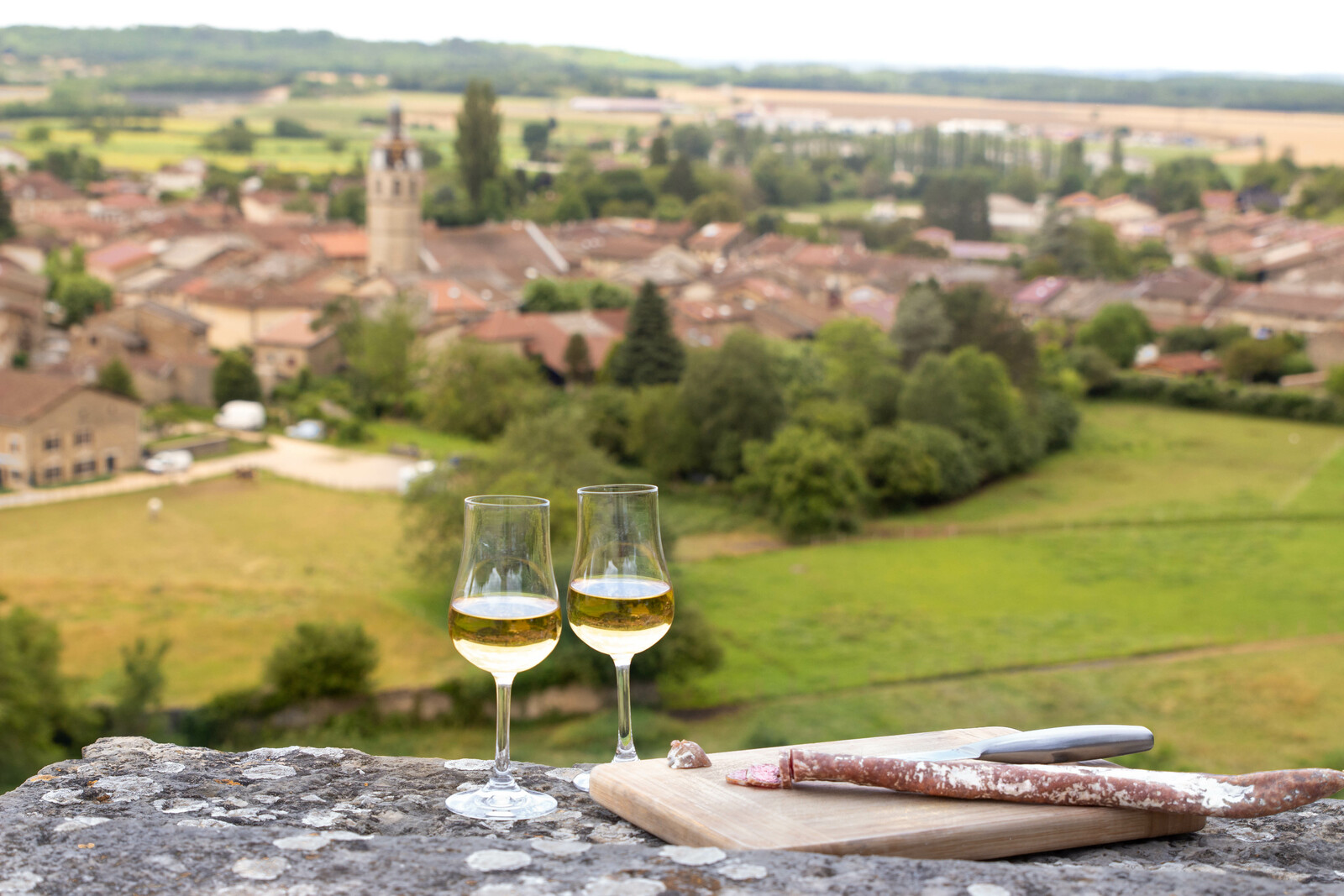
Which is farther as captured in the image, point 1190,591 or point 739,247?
point 739,247

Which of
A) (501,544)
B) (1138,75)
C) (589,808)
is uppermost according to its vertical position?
(1138,75)

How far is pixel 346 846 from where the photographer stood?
4.62 feet

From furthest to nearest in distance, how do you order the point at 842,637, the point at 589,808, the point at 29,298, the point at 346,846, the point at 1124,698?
the point at 29,298 → the point at 842,637 → the point at 1124,698 → the point at 589,808 → the point at 346,846

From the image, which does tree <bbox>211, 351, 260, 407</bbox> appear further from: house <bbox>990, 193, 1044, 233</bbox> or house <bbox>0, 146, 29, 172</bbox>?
house <bbox>990, 193, 1044, 233</bbox>

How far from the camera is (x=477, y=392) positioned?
34188 mm

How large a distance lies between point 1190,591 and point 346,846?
24.5 m

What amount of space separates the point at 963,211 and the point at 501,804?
83230 millimetres

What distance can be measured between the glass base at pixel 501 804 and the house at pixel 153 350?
3518 cm

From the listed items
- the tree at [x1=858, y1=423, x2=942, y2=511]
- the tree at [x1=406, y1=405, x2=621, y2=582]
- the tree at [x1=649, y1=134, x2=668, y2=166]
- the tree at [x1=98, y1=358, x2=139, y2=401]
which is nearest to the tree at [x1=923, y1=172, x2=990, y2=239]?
the tree at [x1=649, y1=134, x2=668, y2=166]

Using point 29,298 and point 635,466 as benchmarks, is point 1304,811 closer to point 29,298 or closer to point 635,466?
point 635,466

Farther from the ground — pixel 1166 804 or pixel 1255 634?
pixel 1166 804

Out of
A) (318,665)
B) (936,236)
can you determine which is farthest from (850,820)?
(936,236)

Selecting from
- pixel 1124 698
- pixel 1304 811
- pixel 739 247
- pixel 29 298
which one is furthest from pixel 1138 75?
pixel 1304 811

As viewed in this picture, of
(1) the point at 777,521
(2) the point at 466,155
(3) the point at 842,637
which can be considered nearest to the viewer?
(3) the point at 842,637
